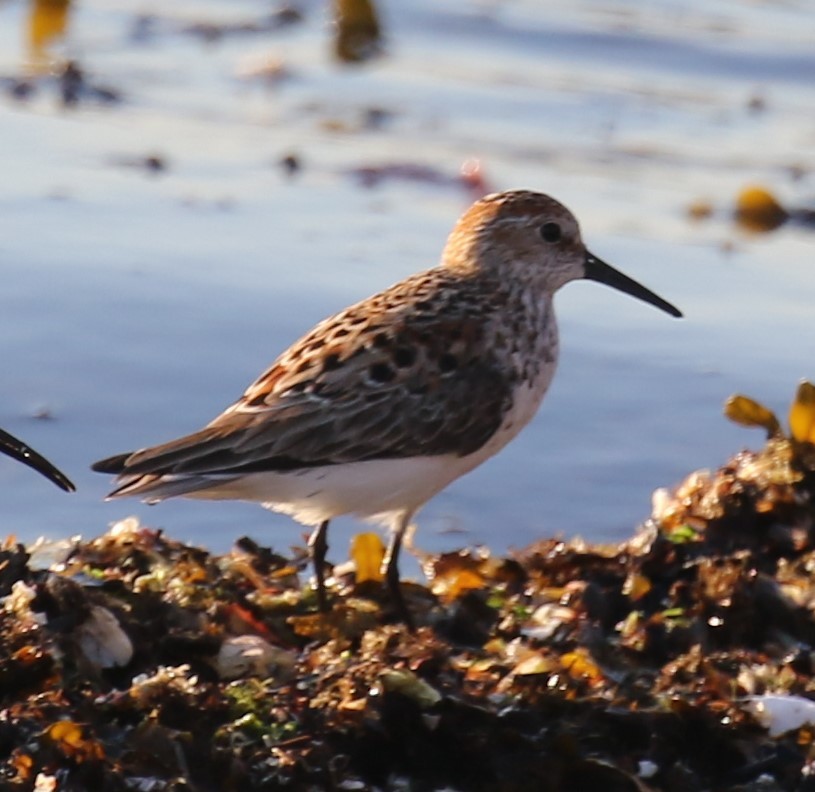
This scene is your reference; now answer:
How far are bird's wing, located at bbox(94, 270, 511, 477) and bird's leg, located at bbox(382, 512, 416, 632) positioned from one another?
196mm

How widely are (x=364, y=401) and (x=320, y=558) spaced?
41 centimetres

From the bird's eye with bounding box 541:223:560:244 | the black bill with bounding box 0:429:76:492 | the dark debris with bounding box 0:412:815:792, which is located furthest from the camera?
the bird's eye with bounding box 541:223:560:244

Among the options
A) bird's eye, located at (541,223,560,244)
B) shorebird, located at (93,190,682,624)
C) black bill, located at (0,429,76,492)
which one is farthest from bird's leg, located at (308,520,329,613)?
bird's eye, located at (541,223,560,244)

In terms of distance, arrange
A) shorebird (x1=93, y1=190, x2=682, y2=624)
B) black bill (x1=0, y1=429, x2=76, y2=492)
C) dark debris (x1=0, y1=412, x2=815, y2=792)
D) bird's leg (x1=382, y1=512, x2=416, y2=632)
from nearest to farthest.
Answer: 1. dark debris (x1=0, y1=412, x2=815, y2=792)
2. black bill (x1=0, y1=429, x2=76, y2=492)
3. bird's leg (x1=382, y1=512, x2=416, y2=632)
4. shorebird (x1=93, y1=190, x2=682, y2=624)

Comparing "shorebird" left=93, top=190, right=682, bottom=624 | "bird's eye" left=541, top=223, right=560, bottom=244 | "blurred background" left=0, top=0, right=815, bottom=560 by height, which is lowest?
"blurred background" left=0, top=0, right=815, bottom=560

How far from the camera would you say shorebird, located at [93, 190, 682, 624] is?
4719 millimetres

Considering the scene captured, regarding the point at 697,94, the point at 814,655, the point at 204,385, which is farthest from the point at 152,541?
the point at 697,94

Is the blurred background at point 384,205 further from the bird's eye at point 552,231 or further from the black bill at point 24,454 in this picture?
the black bill at point 24,454

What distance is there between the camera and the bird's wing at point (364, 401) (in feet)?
15.5

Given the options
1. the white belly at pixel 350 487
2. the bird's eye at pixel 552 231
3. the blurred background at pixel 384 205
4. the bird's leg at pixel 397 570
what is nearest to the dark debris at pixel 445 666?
the bird's leg at pixel 397 570

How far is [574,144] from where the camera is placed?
9039 millimetres

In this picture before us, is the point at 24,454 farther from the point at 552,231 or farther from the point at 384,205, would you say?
the point at 384,205

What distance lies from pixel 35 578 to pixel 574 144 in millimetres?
5312

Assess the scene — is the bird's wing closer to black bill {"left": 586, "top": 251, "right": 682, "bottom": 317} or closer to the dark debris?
the dark debris
